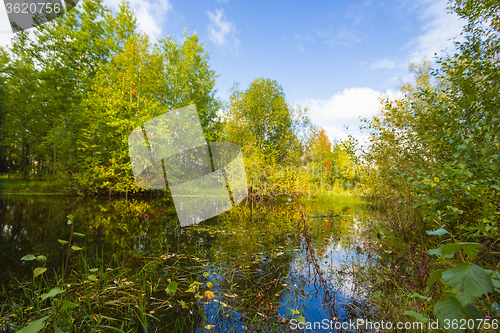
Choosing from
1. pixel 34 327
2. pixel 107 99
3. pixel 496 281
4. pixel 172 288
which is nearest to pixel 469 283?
pixel 496 281

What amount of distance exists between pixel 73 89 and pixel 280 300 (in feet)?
68.4

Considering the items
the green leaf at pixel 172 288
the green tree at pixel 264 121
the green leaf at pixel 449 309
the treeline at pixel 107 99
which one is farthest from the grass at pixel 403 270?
the green tree at pixel 264 121

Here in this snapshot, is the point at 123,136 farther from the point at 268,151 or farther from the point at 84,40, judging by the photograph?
the point at 84,40

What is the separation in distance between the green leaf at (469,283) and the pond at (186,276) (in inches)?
71.7

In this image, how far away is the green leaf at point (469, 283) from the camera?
64 cm

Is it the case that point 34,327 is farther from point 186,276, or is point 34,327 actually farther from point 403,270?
point 403,270

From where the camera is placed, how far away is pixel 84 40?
1545 cm

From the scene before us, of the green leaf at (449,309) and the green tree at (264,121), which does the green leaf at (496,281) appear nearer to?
the green leaf at (449,309)

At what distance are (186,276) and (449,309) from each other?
3.23m

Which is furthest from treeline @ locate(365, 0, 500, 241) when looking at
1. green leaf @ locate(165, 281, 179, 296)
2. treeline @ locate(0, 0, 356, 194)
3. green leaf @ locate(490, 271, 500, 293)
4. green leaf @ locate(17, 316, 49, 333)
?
treeline @ locate(0, 0, 356, 194)

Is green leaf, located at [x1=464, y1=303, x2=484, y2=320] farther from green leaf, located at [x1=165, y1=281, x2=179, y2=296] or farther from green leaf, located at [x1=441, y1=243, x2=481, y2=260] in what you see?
green leaf, located at [x1=165, y1=281, x2=179, y2=296]

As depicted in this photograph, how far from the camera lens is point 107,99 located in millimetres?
11203

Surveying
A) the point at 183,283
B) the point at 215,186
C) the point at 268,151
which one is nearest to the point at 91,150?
the point at 215,186

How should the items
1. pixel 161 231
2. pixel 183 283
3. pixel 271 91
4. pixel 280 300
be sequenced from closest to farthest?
pixel 280 300
pixel 183 283
pixel 161 231
pixel 271 91
